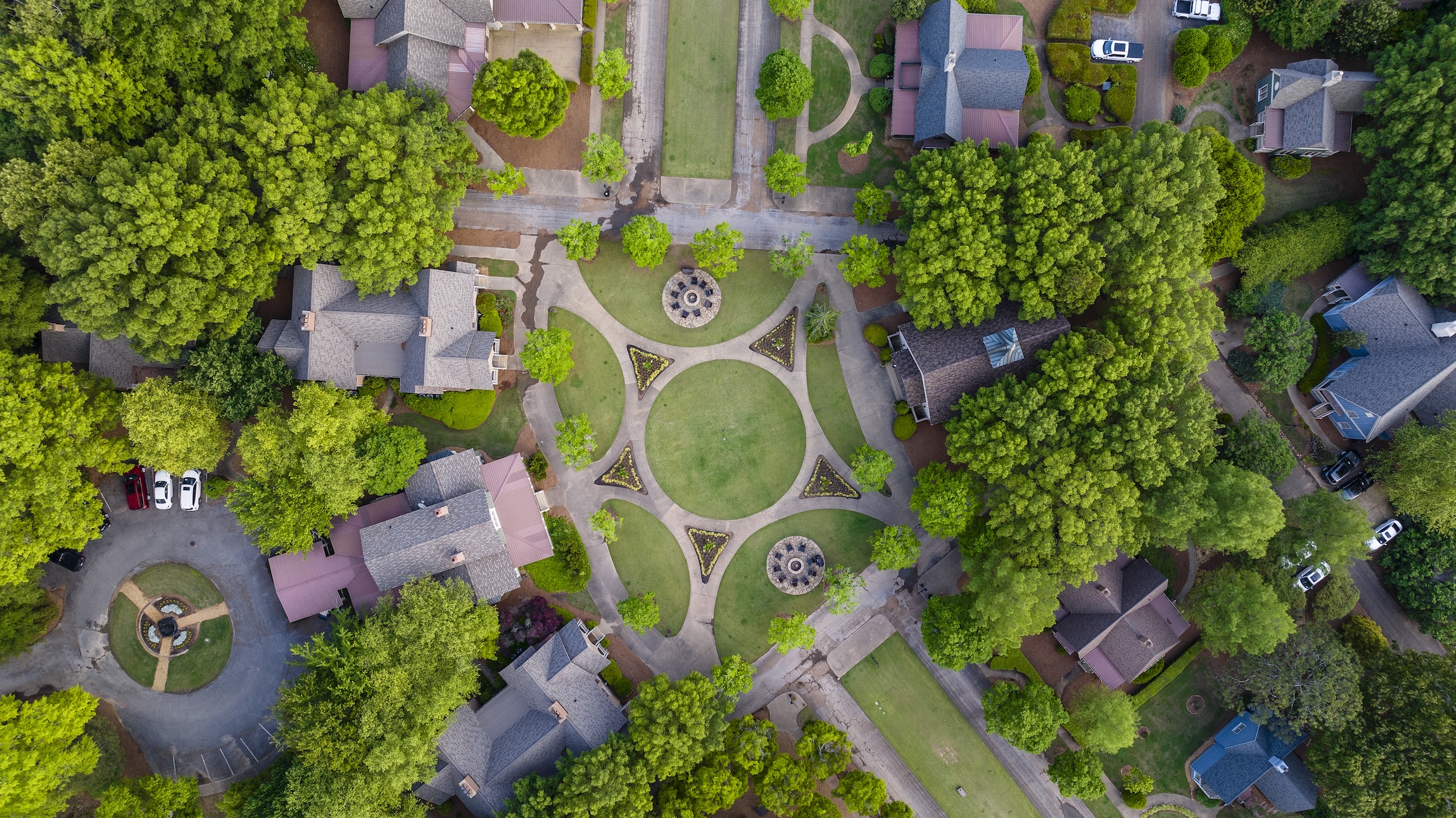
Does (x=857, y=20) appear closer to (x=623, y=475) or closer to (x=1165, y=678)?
(x=623, y=475)

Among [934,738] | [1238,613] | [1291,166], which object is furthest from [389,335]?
[1291,166]

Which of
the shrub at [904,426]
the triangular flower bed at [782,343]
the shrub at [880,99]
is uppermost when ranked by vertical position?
the shrub at [880,99]

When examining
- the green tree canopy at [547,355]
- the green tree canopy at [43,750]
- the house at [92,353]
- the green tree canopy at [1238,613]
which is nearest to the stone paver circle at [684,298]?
the green tree canopy at [547,355]

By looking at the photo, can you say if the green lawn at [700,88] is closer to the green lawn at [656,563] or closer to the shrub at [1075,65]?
the shrub at [1075,65]

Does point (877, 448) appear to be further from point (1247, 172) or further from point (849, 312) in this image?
point (1247, 172)


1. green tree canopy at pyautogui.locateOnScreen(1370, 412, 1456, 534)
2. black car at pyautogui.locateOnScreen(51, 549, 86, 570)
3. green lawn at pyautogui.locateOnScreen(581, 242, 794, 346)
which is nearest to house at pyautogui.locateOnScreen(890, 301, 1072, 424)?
green lawn at pyautogui.locateOnScreen(581, 242, 794, 346)

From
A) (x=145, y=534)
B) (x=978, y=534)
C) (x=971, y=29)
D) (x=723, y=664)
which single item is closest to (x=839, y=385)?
(x=978, y=534)

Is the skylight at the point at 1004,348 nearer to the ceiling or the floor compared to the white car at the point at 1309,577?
nearer to the ceiling
